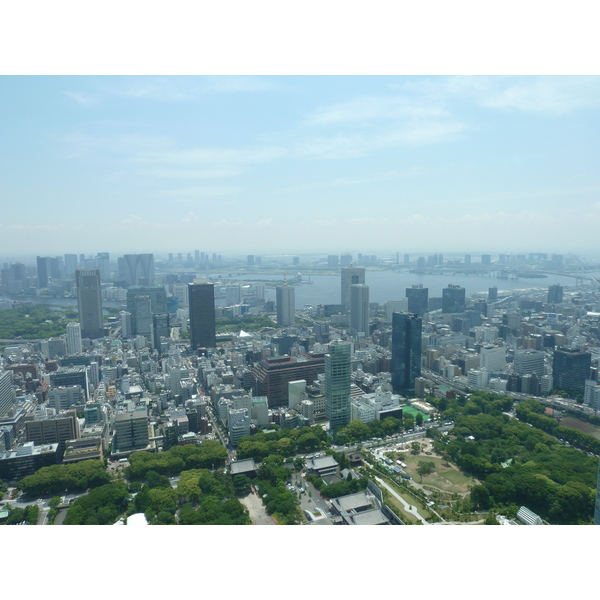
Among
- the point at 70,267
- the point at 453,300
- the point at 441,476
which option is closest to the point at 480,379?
the point at 441,476

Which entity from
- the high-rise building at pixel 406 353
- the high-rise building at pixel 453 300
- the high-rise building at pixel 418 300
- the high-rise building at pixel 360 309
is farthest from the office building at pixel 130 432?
the high-rise building at pixel 453 300

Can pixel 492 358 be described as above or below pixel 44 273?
below

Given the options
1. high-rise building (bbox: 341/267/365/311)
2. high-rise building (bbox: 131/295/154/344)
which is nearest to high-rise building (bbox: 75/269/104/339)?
high-rise building (bbox: 131/295/154/344)

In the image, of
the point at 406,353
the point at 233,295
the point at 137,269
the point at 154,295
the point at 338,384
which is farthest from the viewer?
the point at 233,295

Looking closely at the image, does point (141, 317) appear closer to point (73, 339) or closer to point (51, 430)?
point (73, 339)

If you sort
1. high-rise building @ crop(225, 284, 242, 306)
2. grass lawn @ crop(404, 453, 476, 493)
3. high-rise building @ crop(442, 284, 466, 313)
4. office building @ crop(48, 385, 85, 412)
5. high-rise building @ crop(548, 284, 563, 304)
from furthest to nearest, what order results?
high-rise building @ crop(225, 284, 242, 306), high-rise building @ crop(548, 284, 563, 304), high-rise building @ crop(442, 284, 466, 313), office building @ crop(48, 385, 85, 412), grass lawn @ crop(404, 453, 476, 493)

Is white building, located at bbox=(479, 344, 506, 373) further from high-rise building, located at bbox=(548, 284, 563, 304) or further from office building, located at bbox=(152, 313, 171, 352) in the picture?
office building, located at bbox=(152, 313, 171, 352)

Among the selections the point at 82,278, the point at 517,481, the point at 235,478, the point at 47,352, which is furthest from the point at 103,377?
the point at 517,481
